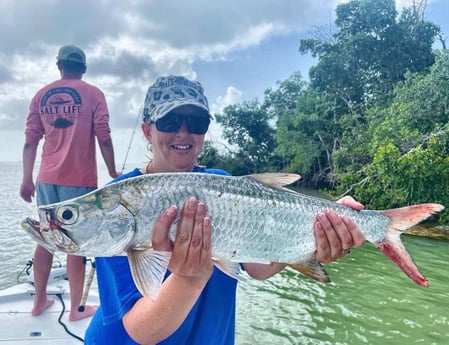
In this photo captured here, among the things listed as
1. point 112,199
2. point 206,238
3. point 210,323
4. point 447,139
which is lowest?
point 210,323

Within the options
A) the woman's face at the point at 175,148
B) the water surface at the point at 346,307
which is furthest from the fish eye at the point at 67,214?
the water surface at the point at 346,307

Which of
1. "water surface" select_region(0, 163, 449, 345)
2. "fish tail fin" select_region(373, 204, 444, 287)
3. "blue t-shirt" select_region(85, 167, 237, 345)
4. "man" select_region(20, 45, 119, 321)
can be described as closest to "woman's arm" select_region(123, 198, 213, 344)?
"blue t-shirt" select_region(85, 167, 237, 345)

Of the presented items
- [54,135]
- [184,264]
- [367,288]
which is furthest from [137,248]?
[367,288]

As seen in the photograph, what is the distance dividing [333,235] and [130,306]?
3.22 ft

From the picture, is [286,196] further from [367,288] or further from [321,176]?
[321,176]

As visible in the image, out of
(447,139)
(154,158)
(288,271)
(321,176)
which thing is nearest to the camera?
(154,158)

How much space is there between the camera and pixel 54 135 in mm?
3557

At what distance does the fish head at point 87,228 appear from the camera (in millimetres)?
1623

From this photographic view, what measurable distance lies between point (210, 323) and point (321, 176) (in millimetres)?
24279

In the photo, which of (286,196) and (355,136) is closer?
(286,196)

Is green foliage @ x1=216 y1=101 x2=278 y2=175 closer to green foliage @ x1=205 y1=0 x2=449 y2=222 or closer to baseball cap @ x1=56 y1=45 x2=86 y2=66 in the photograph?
green foliage @ x1=205 y1=0 x2=449 y2=222

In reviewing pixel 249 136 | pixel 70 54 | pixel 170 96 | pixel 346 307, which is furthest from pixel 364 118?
pixel 170 96

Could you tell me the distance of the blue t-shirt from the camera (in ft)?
5.65

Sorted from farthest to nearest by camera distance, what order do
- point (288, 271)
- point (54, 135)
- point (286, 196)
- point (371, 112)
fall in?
point (371, 112) < point (288, 271) < point (54, 135) < point (286, 196)
